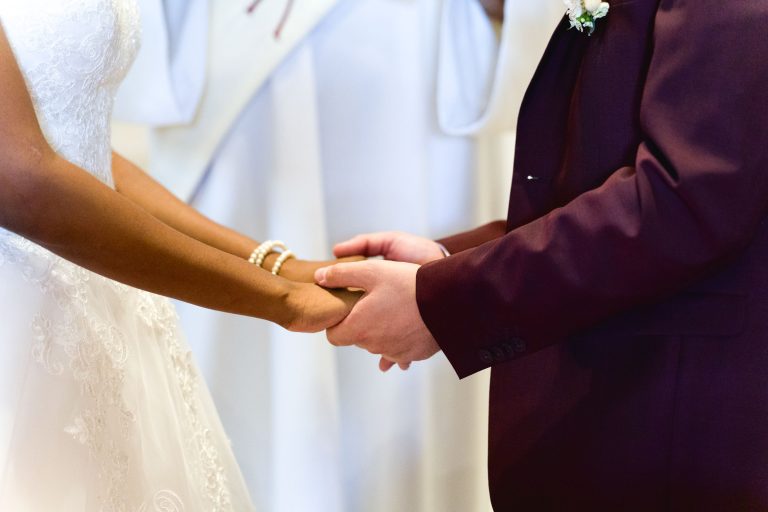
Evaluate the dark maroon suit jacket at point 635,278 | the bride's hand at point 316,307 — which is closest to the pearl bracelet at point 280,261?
the bride's hand at point 316,307

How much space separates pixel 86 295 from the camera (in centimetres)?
117

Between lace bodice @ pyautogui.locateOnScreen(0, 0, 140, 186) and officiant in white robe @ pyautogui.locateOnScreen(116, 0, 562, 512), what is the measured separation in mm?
629

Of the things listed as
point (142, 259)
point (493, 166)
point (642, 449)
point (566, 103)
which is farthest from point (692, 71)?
point (493, 166)

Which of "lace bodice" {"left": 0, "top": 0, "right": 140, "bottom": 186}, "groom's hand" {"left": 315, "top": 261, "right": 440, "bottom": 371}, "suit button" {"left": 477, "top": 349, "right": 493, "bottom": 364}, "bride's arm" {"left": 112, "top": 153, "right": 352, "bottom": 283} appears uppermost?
"lace bodice" {"left": 0, "top": 0, "right": 140, "bottom": 186}

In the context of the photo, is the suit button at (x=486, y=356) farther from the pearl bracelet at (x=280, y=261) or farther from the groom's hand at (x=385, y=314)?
the pearl bracelet at (x=280, y=261)

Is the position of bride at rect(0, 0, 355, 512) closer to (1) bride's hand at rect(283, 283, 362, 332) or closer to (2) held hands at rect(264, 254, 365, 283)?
(1) bride's hand at rect(283, 283, 362, 332)

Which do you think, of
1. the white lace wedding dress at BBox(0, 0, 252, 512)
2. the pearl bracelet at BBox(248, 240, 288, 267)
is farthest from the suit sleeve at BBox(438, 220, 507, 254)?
the white lace wedding dress at BBox(0, 0, 252, 512)

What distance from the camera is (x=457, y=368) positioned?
1216mm

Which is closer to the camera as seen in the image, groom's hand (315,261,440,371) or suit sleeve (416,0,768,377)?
suit sleeve (416,0,768,377)

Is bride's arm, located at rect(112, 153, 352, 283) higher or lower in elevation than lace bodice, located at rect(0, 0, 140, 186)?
lower

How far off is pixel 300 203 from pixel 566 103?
786mm

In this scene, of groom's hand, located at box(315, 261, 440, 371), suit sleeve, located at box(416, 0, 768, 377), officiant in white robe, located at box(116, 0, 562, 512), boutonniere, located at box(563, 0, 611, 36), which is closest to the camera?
suit sleeve, located at box(416, 0, 768, 377)

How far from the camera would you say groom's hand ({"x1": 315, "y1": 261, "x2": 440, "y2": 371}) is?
1.31 metres

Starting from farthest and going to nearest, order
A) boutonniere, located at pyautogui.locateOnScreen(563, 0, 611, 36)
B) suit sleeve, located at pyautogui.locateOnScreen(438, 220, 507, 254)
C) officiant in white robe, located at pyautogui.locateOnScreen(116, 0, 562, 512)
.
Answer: officiant in white robe, located at pyautogui.locateOnScreen(116, 0, 562, 512) → suit sleeve, located at pyautogui.locateOnScreen(438, 220, 507, 254) → boutonniere, located at pyautogui.locateOnScreen(563, 0, 611, 36)
